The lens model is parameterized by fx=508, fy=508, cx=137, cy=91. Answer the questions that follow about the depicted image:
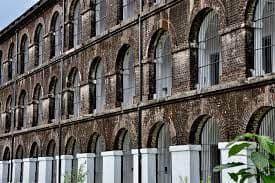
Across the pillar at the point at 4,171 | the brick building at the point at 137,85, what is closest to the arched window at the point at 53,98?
the brick building at the point at 137,85

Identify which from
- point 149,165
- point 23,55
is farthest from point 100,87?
point 23,55

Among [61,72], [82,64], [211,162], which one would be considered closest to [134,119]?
[211,162]

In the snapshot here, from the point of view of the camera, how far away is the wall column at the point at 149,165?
51.9 feet

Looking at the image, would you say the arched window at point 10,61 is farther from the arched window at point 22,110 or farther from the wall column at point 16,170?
the wall column at point 16,170

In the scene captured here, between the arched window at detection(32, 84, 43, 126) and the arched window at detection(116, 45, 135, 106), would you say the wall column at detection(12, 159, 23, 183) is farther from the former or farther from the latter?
the arched window at detection(116, 45, 135, 106)

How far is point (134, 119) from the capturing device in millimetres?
17000

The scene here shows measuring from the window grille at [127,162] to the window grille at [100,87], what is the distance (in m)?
2.59

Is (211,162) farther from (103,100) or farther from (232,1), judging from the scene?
(103,100)

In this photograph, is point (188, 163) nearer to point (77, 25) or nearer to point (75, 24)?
point (77, 25)

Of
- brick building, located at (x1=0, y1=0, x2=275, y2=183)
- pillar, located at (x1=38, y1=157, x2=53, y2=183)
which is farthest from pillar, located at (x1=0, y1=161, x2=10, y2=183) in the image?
pillar, located at (x1=38, y1=157, x2=53, y2=183)

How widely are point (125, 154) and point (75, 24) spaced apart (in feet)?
25.1

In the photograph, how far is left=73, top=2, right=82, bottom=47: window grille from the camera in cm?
2253

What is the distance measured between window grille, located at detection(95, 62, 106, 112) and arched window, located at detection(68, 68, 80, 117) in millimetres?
1689

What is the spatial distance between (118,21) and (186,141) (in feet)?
21.2
